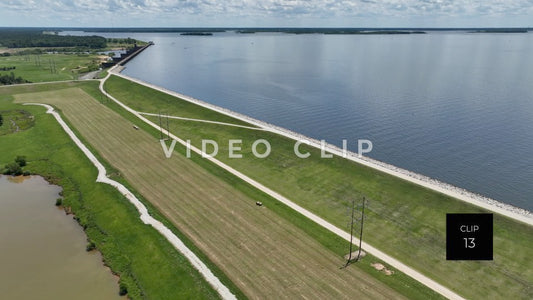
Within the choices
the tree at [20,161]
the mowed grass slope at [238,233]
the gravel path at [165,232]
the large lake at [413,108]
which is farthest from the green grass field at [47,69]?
the gravel path at [165,232]

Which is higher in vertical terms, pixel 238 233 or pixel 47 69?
pixel 47 69

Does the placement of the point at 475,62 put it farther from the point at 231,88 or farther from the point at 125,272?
the point at 125,272

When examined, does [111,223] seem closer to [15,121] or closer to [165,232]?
[165,232]

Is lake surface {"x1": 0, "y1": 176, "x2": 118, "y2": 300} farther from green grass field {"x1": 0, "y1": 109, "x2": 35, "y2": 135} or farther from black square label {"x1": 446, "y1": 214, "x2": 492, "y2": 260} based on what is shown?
green grass field {"x1": 0, "y1": 109, "x2": 35, "y2": 135}

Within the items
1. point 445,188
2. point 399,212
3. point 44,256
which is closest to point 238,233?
point 399,212

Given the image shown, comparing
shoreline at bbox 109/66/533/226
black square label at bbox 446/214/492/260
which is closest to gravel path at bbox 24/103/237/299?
black square label at bbox 446/214/492/260

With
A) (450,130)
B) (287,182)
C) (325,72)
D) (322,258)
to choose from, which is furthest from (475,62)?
(322,258)
